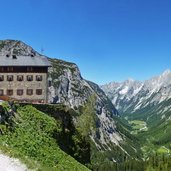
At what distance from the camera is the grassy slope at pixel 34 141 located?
5820 centimetres

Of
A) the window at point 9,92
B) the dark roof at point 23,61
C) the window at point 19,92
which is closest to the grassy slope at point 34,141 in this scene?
the window at point 19,92

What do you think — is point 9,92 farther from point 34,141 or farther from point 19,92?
point 34,141

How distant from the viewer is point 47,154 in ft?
214

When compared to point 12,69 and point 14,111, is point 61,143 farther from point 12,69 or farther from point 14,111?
point 12,69

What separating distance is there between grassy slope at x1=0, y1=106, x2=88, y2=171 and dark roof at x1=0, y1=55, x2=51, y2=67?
119ft

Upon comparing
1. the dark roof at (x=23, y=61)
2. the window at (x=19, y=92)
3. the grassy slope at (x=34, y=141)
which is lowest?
the grassy slope at (x=34, y=141)

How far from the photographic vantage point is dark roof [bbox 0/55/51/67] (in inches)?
4658

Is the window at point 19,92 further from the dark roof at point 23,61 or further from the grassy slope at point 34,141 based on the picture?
the grassy slope at point 34,141

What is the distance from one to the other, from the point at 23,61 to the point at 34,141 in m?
55.6

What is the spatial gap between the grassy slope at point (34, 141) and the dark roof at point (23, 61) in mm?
36310

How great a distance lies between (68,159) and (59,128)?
567 inches

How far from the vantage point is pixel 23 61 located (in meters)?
120

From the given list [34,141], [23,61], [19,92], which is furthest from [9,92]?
[34,141]

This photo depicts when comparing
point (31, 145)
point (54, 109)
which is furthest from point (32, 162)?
point (54, 109)
